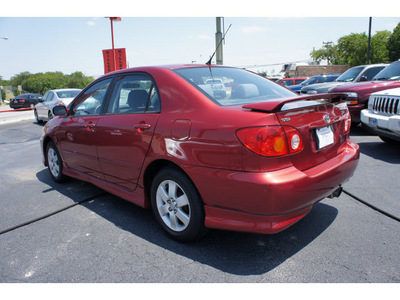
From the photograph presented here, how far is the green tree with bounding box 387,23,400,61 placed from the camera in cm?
5444

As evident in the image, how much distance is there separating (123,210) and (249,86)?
2.01m

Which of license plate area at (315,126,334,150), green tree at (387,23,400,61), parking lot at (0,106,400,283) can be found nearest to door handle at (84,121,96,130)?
parking lot at (0,106,400,283)

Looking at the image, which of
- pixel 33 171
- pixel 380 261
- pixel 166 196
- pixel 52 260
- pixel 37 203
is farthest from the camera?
pixel 33 171

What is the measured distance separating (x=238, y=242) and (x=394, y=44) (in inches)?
2559

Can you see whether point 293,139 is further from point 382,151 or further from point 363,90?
point 363,90

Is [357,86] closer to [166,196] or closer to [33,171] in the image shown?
[166,196]

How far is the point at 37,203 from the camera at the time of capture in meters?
4.05

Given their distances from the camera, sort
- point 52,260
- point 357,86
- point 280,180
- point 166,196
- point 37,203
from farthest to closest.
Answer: point 357,86 < point 37,203 < point 166,196 < point 52,260 < point 280,180

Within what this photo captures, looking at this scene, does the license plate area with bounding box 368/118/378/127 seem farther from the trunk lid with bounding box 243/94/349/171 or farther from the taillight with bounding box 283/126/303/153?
the taillight with bounding box 283/126/303/153

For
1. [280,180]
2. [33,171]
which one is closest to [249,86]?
[280,180]

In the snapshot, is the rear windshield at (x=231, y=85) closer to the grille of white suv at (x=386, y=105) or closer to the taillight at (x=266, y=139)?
the taillight at (x=266, y=139)

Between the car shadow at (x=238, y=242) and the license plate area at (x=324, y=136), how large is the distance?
86 cm

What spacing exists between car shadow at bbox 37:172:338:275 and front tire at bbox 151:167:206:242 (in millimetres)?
135

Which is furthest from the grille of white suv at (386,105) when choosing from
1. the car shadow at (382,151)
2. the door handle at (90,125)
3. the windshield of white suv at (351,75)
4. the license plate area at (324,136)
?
the windshield of white suv at (351,75)
